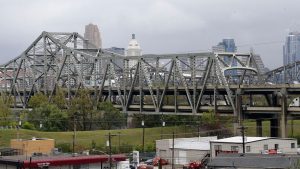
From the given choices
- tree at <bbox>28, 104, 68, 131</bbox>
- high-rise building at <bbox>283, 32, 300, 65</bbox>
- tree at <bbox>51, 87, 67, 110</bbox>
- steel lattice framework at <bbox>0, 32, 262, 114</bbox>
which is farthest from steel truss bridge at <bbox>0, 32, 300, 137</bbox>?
high-rise building at <bbox>283, 32, 300, 65</bbox>

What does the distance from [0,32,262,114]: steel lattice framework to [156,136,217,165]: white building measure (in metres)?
23.5

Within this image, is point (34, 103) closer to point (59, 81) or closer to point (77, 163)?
point (59, 81)

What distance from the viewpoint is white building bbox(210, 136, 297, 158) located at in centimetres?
5169

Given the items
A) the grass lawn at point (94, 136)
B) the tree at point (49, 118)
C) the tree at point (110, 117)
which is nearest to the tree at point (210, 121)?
the grass lawn at point (94, 136)

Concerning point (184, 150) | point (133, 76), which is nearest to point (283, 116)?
point (184, 150)

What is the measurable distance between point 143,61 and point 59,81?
35.5 meters

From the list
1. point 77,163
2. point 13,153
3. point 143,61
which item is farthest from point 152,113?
point 77,163

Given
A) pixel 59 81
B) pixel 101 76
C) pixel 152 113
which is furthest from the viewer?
pixel 59 81

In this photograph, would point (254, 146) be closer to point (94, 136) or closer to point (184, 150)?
point (184, 150)

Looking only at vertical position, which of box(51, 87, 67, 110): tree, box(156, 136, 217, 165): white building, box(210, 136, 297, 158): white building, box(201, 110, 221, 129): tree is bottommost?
box(156, 136, 217, 165): white building

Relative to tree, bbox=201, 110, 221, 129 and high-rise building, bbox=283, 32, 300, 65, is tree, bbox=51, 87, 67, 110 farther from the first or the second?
high-rise building, bbox=283, 32, 300, 65

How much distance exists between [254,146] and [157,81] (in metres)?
52.7

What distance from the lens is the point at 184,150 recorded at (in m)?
56.7

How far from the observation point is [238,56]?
98625 millimetres
